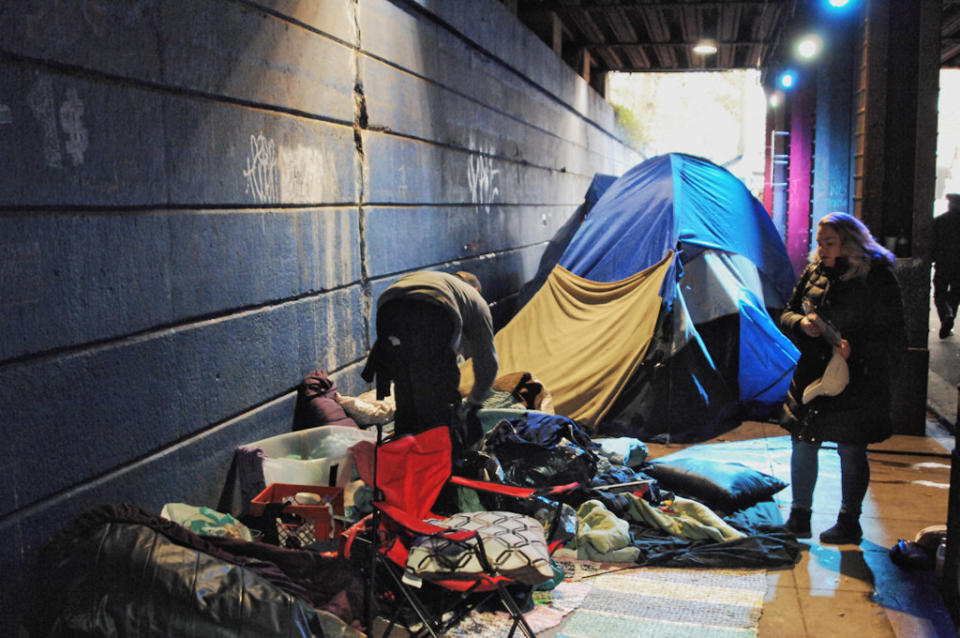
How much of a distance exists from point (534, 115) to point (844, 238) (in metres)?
7.04

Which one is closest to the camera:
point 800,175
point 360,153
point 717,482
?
point 717,482

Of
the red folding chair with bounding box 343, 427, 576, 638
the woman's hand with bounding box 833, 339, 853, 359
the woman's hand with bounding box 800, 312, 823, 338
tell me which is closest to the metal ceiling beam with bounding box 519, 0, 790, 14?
the woman's hand with bounding box 800, 312, 823, 338

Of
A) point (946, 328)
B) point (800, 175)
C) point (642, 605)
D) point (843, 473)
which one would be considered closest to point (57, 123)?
point (642, 605)

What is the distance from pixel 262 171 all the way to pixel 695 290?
3747mm

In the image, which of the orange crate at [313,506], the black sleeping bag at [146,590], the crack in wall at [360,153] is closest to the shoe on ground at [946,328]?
the crack in wall at [360,153]

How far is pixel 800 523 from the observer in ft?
14.0

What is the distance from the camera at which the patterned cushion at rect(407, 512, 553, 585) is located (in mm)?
2799

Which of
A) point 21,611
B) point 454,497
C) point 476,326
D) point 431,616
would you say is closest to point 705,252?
point 476,326

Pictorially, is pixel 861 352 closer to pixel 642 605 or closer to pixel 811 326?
pixel 811 326

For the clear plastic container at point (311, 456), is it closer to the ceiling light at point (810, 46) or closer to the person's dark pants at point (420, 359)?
the person's dark pants at point (420, 359)

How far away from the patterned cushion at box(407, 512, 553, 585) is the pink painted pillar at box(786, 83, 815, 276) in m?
9.37

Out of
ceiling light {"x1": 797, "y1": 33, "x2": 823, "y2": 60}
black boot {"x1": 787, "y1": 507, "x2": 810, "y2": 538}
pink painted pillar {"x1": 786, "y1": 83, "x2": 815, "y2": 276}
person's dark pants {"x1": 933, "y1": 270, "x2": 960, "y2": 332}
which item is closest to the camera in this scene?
black boot {"x1": 787, "y1": 507, "x2": 810, "y2": 538}

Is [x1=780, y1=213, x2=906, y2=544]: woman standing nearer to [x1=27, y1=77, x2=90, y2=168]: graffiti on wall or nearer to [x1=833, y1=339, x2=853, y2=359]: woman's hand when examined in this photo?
[x1=833, y1=339, x2=853, y2=359]: woman's hand

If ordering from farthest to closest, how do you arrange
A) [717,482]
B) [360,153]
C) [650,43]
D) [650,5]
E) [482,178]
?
1. [650,43]
2. [650,5]
3. [482,178]
4. [360,153]
5. [717,482]
